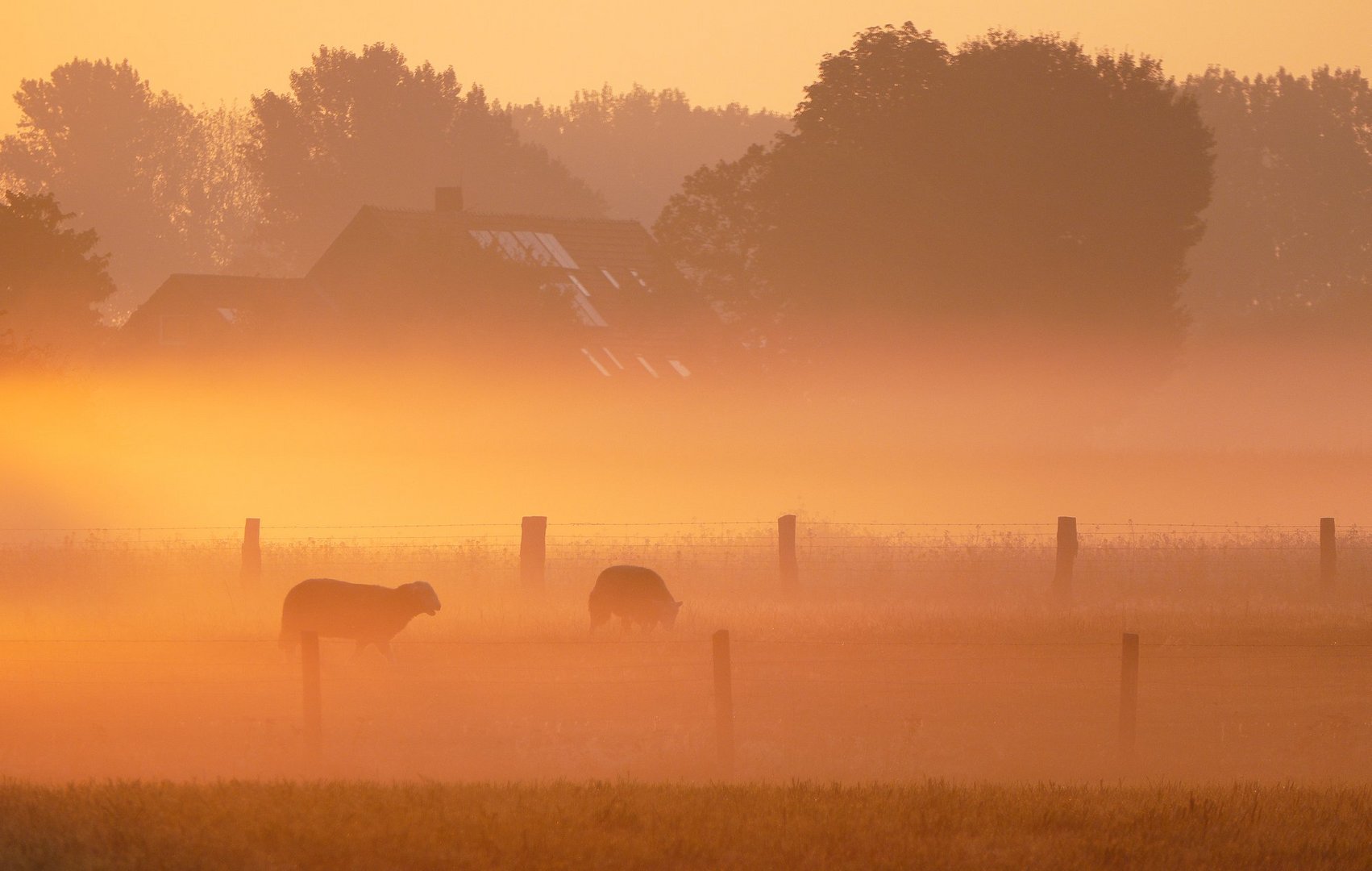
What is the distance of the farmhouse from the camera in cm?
5038

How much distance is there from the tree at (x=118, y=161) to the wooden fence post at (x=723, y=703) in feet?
433

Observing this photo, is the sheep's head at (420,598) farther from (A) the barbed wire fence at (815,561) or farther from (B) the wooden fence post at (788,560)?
(B) the wooden fence post at (788,560)

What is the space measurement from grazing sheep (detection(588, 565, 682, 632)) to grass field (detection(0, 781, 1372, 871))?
28.0 ft

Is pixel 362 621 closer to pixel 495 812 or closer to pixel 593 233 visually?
pixel 495 812

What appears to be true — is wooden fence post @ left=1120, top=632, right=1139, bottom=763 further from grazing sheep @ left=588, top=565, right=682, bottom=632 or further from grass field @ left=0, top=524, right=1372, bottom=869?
grazing sheep @ left=588, top=565, right=682, bottom=632

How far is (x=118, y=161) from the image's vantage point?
151 m

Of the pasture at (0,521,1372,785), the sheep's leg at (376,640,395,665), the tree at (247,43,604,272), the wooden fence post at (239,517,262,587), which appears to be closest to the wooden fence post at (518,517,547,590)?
the pasture at (0,521,1372,785)

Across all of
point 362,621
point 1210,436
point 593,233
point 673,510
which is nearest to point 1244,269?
point 1210,436

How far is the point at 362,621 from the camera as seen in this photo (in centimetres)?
1983

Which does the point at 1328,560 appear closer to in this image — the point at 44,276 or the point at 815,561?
the point at 815,561

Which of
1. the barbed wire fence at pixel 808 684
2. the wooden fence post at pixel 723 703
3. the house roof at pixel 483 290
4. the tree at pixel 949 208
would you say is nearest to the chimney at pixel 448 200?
the house roof at pixel 483 290

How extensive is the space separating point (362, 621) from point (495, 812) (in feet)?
26.5

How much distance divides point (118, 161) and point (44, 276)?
111 metres

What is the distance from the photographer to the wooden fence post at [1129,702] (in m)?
A: 15.8
